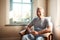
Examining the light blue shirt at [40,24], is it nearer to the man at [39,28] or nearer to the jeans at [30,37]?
the man at [39,28]

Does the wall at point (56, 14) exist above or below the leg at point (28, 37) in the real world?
above

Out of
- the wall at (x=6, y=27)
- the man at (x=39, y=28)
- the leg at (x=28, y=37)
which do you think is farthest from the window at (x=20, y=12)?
the leg at (x=28, y=37)

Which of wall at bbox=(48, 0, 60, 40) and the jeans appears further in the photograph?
wall at bbox=(48, 0, 60, 40)

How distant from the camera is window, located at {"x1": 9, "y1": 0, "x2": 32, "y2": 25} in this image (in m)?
4.72

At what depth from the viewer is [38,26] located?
3607mm

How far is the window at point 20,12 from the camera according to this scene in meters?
4.72

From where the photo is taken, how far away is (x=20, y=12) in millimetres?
4770

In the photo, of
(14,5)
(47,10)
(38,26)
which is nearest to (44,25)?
(38,26)

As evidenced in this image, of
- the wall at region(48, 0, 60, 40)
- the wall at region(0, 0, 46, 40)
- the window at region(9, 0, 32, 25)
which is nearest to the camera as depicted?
the wall at region(48, 0, 60, 40)

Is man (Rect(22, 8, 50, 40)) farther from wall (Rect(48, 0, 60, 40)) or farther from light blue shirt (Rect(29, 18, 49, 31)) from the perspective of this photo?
wall (Rect(48, 0, 60, 40))

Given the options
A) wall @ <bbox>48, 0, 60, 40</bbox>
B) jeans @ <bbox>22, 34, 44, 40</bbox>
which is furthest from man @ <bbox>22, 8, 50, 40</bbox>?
wall @ <bbox>48, 0, 60, 40</bbox>

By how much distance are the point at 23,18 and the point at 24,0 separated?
0.59 meters

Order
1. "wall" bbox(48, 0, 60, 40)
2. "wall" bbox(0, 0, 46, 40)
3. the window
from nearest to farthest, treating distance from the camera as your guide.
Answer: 1. "wall" bbox(48, 0, 60, 40)
2. "wall" bbox(0, 0, 46, 40)
3. the window

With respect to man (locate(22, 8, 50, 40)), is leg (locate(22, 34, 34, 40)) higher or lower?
lower
